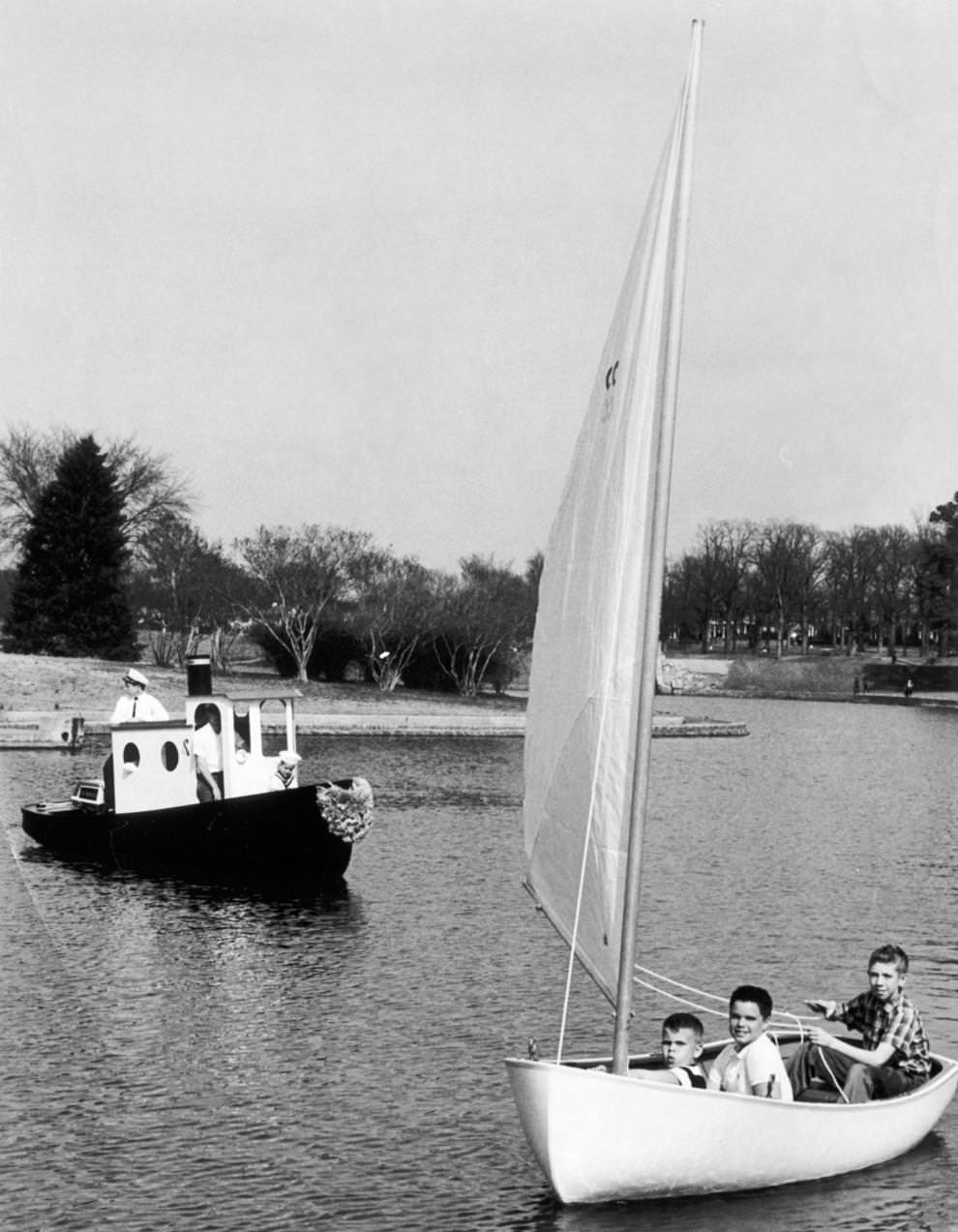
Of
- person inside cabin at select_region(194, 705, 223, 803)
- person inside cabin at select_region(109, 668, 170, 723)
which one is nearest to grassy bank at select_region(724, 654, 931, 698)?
person inside cabin at select_region(109, 668, 170, 723)

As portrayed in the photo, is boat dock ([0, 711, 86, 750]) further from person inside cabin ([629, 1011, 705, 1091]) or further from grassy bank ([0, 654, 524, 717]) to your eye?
person inside cabin ([629, 1011, 705, 1091])

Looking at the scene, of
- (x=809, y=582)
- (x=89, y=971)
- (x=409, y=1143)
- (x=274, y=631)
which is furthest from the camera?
(x=809, y=582)

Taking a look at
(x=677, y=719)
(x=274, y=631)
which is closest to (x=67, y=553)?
(x=274, y=631)

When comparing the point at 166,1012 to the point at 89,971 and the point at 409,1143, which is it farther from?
the point at 409,1143

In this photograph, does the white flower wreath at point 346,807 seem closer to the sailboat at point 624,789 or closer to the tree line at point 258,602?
the sailboat at point 624,789

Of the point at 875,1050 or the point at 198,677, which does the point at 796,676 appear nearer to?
the point at 198,677

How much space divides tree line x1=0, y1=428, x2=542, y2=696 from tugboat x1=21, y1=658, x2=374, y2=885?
156ft

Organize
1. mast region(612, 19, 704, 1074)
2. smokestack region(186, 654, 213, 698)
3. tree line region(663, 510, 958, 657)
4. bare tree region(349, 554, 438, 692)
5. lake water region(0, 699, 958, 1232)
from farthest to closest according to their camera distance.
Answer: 1. tree line region(663, 510, 958, 657)
2. bare tree region(349, 554, 438, 692)
3. smokestack region(186, 654, 213, 698)
4. lake water region(0, 699, 958, 1232)
5. mast region(612, 19, 704, 1074)

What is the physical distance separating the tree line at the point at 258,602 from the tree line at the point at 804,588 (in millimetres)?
64412

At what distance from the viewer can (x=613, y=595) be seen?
1058cm

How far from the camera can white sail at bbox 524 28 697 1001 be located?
1041 cm

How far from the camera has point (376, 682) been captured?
75.9 metres

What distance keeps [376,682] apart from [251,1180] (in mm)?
64968

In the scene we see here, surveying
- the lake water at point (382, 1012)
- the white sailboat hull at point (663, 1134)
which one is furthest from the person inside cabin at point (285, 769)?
the white sailboat hull at point (663, 1134)
